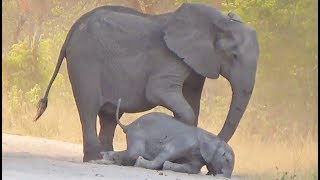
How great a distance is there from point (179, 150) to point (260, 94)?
26.8 ft

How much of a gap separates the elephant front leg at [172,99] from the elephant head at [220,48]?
31 centimetres

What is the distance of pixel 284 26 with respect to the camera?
1614 centimetres

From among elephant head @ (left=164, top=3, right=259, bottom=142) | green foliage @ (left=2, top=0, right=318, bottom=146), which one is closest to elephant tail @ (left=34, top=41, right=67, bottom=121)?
elephant head @ (left=164, top=3, right=259, bottom=142)

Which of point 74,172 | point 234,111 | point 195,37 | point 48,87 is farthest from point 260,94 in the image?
point 74,172

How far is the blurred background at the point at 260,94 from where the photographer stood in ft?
48.7

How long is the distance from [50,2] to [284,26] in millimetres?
7599

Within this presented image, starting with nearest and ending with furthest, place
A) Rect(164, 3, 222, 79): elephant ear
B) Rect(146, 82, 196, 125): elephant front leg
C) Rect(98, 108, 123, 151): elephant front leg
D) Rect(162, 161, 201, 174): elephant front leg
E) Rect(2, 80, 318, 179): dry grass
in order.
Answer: Rect(162, 161, 201, 174): elephant front leg → Rect(146, 82, 196, 125): elephant front leg → Rect(164, 3, 222, 79): elephant ear → Rect(98, 108, 123, 151): elephant front leg → Rect(2, 80, 318, 179): dry grass

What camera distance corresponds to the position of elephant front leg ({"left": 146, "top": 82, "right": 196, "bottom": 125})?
9.41 metres

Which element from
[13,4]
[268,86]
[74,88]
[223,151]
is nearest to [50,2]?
[13,4]

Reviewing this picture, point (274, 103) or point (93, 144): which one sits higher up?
Result: point (93, 144)

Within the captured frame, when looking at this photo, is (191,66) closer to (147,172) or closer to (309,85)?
(147,172)

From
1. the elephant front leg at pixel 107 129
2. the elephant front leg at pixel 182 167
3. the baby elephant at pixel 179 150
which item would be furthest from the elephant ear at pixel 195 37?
the elephant front leg at pixel 107 129

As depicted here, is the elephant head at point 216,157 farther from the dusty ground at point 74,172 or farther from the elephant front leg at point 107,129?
Answer: the elephant front leg at point 107,129

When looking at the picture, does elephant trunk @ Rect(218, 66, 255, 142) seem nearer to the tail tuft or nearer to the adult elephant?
the adult elephant
